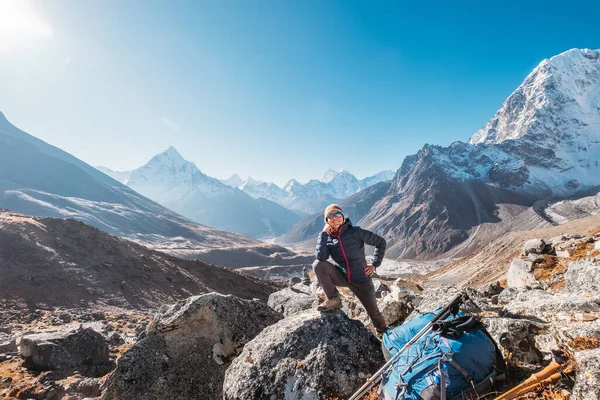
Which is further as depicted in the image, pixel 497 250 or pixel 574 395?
pixel 497 250

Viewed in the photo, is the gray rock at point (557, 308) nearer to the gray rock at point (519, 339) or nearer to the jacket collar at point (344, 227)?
the gray rock at point (519, 339)

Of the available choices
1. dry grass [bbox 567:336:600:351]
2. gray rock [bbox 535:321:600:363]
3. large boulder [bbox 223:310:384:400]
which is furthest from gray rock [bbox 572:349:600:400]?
large boulder [bbox 223:310:384:400]

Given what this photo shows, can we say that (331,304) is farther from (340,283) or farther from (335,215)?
(335,215)

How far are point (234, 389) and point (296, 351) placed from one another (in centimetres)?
151

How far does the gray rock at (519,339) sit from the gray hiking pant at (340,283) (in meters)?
2.43

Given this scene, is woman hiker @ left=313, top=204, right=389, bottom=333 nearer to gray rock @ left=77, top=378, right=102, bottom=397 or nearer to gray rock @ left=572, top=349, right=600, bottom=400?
gray rock @ left=572, top=349, right=600, bottom=400

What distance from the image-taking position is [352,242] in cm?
720

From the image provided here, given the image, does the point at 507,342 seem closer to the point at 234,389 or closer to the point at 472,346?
the point at 472,346

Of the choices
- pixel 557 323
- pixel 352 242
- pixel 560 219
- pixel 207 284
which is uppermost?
pixel 560 219

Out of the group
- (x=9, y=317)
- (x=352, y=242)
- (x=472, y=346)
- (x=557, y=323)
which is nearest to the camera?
(x=472, y=346)

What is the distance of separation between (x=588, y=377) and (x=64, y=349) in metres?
16.6

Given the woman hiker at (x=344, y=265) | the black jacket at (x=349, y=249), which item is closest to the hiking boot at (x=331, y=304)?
the woman hiker at (x=344, y=265)

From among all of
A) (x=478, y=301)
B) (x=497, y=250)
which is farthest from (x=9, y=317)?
(x=497, y=250)

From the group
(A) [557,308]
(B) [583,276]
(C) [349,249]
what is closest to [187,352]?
(C) [349,249]
